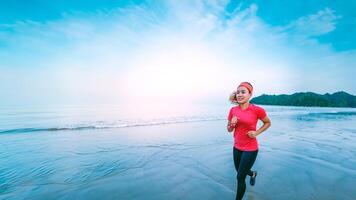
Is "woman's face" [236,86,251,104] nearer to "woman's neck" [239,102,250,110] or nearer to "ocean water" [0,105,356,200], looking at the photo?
"woman's neck" [239,102,250,110]

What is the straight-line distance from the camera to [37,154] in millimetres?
8289

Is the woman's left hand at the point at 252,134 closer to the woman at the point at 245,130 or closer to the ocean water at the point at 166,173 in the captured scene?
the woman at the point at 245,130

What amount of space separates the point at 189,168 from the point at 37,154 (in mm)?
6744

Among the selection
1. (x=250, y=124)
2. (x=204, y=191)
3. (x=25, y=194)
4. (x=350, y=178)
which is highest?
(x=250, y=124)

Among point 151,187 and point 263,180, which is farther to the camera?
point 263,180

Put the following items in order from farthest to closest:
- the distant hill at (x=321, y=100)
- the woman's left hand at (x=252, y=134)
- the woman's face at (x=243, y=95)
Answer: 1. the distant hill at (x=321, y=100)
2. the woman's face at (x=243, y=95)
3. the woman's left hand at (x=252, y=134)

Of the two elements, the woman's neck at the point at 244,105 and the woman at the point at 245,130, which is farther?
the woman's neck at the point at 244,105

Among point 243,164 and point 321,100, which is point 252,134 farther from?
point 321,100

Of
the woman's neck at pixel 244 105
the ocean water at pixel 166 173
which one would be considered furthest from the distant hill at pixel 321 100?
the woman's neck at pixel 244 105

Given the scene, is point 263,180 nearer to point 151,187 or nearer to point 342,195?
point 342,195

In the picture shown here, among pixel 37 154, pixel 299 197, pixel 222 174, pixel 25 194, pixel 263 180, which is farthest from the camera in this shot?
pixel 37 154

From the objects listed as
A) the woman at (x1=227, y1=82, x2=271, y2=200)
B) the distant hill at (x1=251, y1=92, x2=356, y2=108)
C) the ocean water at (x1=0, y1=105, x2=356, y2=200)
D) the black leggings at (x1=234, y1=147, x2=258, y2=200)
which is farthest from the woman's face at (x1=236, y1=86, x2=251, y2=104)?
the distant hill at (x1=251, y1=92, x2=356, y2=108)

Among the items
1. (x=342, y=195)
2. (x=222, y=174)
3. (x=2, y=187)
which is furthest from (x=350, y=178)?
(x=2, y=187)

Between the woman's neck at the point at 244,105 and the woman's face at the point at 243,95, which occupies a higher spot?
the woman's face at the point at 243,95
